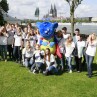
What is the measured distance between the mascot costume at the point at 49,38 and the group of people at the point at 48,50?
16 cm

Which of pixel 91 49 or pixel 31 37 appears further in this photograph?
pixel 31 37

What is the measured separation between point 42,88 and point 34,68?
2.41 metres

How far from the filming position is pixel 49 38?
39.5 feet

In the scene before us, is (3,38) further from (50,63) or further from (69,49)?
(69,49)

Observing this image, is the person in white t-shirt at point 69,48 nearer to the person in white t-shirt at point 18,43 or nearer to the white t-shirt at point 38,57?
the white t-shirt at point 38,57

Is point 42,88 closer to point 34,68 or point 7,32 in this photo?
point 34,68

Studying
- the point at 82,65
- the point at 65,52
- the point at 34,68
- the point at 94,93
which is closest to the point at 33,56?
the point at 34,68

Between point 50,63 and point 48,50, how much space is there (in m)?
0.54

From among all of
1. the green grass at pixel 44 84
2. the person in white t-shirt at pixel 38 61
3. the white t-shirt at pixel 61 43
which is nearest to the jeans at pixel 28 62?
the green grass at pixel 44 84

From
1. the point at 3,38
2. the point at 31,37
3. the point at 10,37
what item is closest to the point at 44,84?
the point at 31,37

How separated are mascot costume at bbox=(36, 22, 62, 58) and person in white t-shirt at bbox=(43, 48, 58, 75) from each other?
1.67 feet

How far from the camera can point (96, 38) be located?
10.9 meters

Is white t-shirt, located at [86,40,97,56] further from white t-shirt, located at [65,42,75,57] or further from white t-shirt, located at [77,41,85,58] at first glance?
white t-shirt, located at [65,42,75,57]

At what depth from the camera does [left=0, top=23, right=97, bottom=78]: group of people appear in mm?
11188
